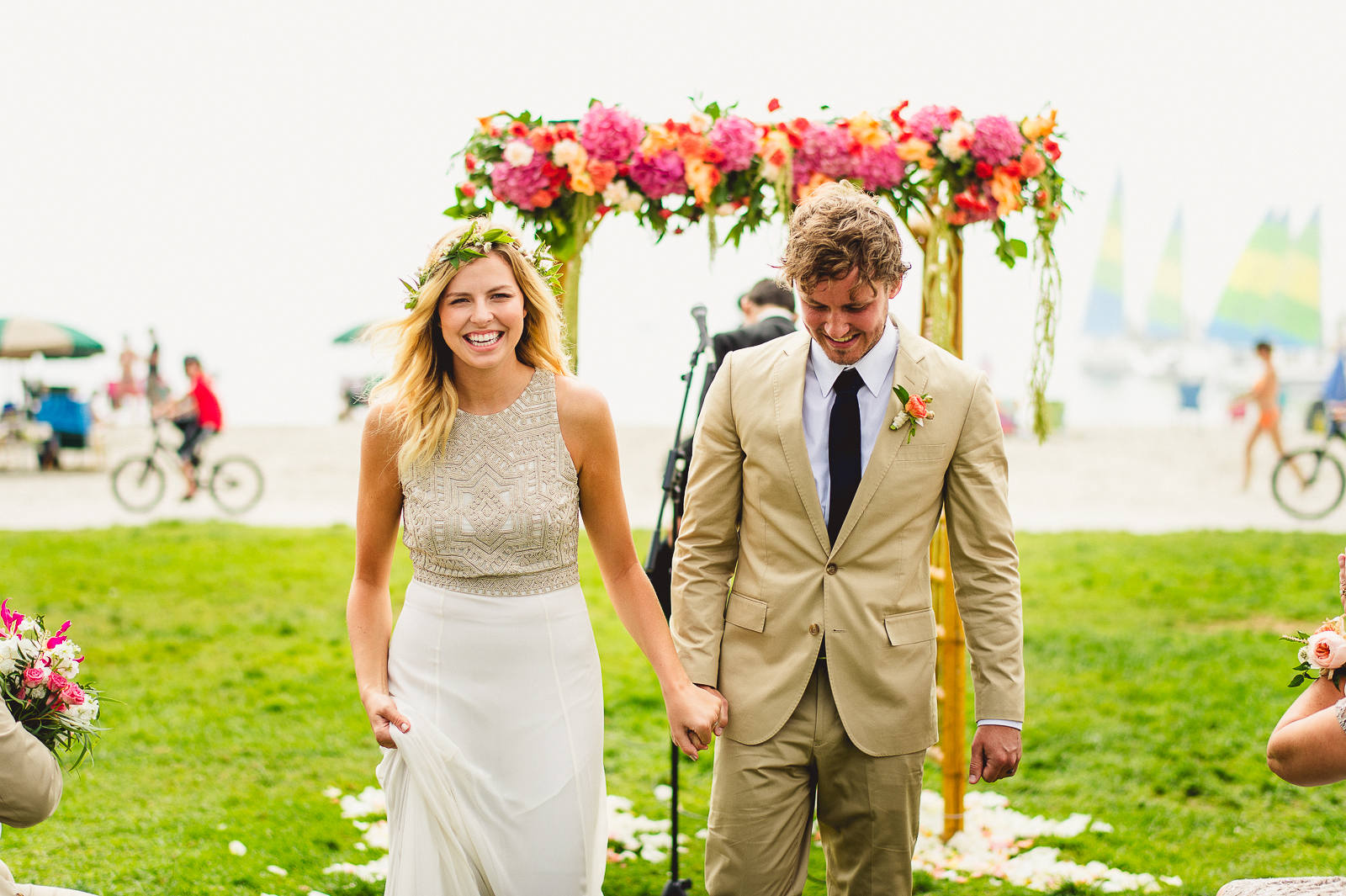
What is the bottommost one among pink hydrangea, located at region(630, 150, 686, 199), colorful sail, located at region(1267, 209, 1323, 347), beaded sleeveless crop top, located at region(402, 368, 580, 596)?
beaded sleeveless crop top, located at region(402, 368, 580, 596)

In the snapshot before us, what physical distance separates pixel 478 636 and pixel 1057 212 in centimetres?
290

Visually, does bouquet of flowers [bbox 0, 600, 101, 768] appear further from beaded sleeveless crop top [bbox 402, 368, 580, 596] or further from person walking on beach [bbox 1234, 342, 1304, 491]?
person walking on beach [bbox 1234, 342, 1304, 491]

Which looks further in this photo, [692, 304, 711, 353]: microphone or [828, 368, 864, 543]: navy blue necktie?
[692, 304, 711, 353]: microphone

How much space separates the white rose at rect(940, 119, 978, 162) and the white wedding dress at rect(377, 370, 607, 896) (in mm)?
2113

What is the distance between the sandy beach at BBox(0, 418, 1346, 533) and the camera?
1392 cm

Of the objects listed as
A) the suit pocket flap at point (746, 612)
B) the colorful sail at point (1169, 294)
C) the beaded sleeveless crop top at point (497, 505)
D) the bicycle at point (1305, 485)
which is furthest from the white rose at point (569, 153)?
the colorful sail at point (1169, 294)

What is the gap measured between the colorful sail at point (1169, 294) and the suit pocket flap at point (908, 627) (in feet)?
253

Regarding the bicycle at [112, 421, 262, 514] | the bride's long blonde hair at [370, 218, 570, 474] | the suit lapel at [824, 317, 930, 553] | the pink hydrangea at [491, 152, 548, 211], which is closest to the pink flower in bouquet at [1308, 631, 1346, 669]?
the suit lapel at [824, 317, 930, 553]

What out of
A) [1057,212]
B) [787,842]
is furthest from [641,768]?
[1057,212]

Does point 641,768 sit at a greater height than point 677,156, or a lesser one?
lesser

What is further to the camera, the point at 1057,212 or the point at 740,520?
the point at 1057,212

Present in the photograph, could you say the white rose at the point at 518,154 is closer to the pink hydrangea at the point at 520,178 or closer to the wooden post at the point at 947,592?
the pink hydrangea at the point at 520,178

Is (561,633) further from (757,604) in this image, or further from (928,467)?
(928,467)

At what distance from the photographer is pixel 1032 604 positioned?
9.15 meters
